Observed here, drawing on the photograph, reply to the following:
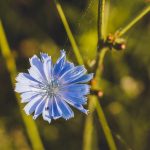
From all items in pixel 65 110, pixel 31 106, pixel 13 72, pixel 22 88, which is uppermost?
pixel 13 72

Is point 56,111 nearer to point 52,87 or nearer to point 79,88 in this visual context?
point 79,88

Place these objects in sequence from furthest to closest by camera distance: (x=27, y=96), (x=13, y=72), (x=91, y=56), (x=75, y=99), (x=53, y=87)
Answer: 1. (x=91, y=56)
2. (x=13, y=72)
3. (x=53, y=87)
4. (x=27, y=96)
5. (x=75, y=99)

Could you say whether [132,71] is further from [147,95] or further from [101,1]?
[101,1]

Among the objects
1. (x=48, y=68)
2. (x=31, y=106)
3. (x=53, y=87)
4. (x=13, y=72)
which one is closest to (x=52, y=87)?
(x=53, y=87)

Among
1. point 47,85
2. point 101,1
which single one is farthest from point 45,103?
point 101,1

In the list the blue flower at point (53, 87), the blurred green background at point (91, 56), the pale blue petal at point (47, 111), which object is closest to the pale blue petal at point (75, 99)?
the blue flower at point (53, 87)

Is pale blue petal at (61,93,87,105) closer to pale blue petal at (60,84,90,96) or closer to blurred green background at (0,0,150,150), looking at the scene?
pale blue petal at (60,84,90,96)
